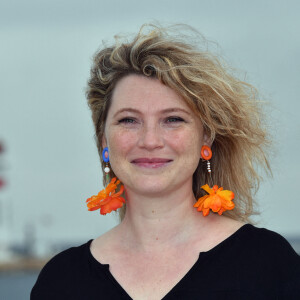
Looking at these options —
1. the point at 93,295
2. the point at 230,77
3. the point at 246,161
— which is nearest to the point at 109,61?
the point at 230,77

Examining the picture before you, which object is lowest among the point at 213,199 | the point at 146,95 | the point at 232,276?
the point at 232,276

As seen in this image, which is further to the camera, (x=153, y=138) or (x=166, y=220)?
(x=166, y=220)

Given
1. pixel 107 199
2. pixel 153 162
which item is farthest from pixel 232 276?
pixel 107 199

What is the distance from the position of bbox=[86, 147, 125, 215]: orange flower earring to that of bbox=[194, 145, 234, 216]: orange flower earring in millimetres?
423

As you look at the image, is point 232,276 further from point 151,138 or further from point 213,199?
point 151,138

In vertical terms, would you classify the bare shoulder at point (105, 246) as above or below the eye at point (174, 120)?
below

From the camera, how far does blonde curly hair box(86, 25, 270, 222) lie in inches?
153

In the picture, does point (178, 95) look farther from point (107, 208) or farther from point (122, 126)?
point (107, 208)

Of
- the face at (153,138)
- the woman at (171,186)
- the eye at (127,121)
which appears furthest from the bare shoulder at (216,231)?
the eye at (127,121)

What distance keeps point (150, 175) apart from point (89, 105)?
0.62 m

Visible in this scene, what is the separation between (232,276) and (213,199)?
433 millimetres

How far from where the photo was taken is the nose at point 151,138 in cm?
380

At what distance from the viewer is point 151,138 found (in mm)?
3797

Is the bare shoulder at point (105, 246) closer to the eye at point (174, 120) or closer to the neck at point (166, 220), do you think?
the neck at point (166, 220)
